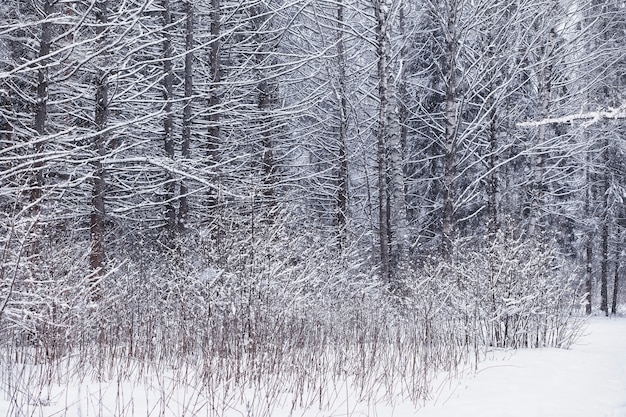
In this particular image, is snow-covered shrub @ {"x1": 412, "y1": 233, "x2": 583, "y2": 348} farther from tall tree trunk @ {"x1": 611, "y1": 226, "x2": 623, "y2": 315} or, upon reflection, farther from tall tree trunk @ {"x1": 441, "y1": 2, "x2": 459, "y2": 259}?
tall tree trunk @ {"x1": 611, "y1": 226, "x2": 623, "y2": 315}

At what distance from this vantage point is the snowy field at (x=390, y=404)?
13.0 ft

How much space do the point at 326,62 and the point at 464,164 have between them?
23.0ft

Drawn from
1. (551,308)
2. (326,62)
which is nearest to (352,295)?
(551,308)

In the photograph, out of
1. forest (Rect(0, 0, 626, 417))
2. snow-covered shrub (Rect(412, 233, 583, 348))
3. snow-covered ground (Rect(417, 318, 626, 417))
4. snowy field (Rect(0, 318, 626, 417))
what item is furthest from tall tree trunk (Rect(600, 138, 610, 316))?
snowy field (Rect(0, 318, 626, 417))

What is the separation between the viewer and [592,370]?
6.31 meters

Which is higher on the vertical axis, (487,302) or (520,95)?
(520,95)

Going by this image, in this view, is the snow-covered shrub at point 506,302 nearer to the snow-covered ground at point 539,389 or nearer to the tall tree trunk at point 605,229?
the snow-covered ground at point 539,389

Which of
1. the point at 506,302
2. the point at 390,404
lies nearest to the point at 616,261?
the point at 506,302

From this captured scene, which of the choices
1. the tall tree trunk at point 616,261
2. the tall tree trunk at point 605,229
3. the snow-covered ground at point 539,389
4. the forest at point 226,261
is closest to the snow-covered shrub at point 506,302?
the forest at point 226,261

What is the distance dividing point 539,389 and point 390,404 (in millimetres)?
1473

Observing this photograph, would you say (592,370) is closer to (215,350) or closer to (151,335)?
(215,350)

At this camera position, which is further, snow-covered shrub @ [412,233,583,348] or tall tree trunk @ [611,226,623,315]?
tall tree trunk @ [611,226,623,315]

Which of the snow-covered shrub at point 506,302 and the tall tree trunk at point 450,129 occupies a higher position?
the tall tree trunk at point 450,129

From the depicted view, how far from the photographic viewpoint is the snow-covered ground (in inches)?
177
